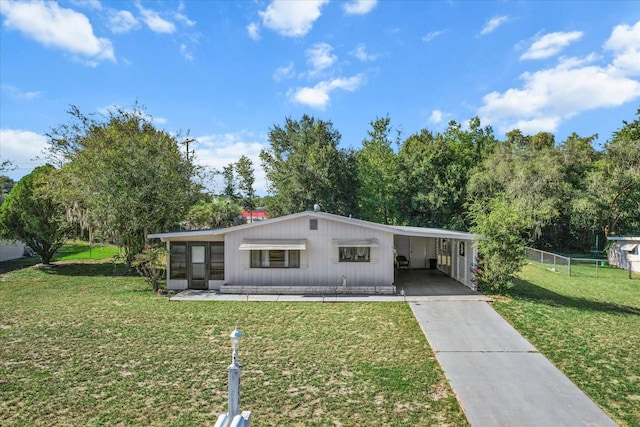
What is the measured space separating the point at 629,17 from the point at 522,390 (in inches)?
527

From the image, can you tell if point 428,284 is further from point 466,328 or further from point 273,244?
point 273,244

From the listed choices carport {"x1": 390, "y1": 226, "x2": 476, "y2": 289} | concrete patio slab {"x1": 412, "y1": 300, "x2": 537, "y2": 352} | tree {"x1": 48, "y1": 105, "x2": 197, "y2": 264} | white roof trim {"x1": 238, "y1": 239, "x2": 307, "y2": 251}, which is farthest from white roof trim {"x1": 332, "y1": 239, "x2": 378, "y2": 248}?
tree {"x1": 48, "y1": 105, "x2": 197, "y2": 264}

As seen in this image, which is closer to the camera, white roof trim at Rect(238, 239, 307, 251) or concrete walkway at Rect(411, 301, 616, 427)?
concrete walkway at Rect(411, 301, 616, 427)

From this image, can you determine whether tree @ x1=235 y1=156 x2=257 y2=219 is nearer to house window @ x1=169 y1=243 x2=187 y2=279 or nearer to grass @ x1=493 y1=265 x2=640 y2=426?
house window @ x1=169 y1=243 x2=187 y2=279

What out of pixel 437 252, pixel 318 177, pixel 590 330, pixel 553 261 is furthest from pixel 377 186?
pixel 590 330

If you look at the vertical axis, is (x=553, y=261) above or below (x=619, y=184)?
below

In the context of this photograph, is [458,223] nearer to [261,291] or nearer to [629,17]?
[629,17]

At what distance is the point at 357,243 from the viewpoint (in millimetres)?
12734

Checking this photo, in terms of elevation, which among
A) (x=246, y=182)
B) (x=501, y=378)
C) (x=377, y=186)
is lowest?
(x=501, y=378)

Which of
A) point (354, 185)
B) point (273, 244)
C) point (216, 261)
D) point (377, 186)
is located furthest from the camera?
point (354, 185)

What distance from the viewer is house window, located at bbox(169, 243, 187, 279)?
A: 13.6 metres

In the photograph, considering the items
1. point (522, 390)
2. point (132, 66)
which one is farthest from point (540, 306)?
point (132, 66)

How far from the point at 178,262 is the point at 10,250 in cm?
1691

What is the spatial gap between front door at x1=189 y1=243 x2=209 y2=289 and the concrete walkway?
302 inches
